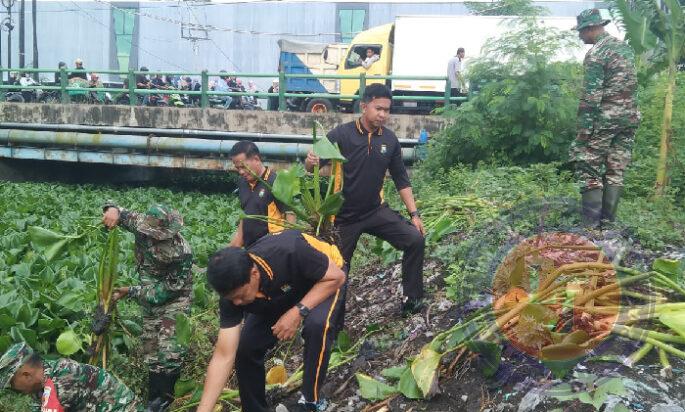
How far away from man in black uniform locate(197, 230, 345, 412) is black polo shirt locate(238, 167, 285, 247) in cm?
145

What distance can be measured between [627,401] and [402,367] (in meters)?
1.57

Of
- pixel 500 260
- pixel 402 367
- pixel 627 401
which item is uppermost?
pixel 500 260

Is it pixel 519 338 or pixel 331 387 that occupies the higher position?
pixel 519 338

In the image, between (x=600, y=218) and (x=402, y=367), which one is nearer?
(x=402, y=367)

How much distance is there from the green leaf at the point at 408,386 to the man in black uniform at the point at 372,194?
55.0 inches

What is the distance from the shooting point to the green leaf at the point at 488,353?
14.0 feet

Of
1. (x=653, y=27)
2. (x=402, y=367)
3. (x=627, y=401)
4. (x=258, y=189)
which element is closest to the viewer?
(x=627, y=401)

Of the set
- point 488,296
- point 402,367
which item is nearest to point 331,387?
point 402,367

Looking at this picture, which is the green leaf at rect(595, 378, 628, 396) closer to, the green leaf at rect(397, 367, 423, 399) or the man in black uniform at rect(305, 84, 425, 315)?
the green leaf at rect(397, 367, 423, 399)

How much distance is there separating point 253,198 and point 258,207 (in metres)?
0.10

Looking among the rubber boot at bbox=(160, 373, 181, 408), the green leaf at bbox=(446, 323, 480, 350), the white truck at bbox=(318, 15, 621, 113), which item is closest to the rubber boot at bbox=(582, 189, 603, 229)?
the green leaf at bbox=(446, 323, 480, 350)

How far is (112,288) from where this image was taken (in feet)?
18.5

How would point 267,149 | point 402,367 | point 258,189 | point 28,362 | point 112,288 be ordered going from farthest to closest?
point 267,149
point 258,189
point 112,288
point 402,367
point 28,362

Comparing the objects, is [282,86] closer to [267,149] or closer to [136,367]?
[267,149]
